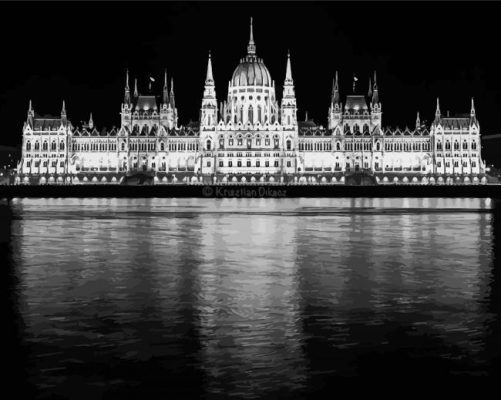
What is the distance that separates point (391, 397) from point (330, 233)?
2537cm

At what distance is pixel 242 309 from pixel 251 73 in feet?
470

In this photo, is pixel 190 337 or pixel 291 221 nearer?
pixel 190 337

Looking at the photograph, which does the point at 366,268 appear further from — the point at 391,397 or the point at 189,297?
the point at 391,397

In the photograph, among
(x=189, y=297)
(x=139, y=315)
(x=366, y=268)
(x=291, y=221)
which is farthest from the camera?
(x=291, y=221)

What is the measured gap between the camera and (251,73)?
156375 mm

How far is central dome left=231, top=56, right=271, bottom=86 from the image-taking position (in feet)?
512

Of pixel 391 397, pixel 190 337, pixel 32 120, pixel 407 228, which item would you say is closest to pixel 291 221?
pixel 407 228

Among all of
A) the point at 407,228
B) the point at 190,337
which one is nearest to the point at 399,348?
the point at 190,337

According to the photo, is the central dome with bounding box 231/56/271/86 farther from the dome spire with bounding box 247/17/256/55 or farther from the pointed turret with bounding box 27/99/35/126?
the pointed turret with bounding box 27/99/35/126

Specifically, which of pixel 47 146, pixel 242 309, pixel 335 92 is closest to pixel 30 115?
pixel 47 146

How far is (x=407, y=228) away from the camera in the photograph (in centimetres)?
3847

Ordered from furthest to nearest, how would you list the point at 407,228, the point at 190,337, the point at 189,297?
1. the point at 407,228
2. the point at 189,297
3. the point at 190,337

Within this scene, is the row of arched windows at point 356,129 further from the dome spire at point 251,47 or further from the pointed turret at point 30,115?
the pointed turret at point 30,115

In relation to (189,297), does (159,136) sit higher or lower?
higher
